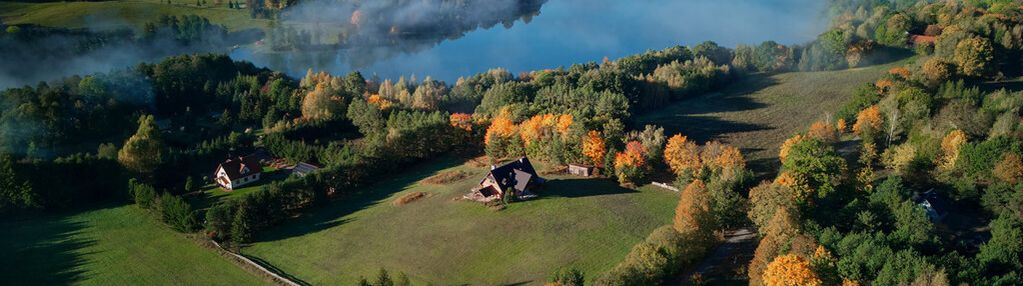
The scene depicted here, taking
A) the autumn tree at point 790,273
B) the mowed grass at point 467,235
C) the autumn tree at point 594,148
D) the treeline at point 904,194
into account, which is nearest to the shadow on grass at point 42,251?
the mowed grass at point 467,235

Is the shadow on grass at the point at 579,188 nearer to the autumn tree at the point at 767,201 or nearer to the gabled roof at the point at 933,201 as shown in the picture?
the autumn tree at the point at 767,201

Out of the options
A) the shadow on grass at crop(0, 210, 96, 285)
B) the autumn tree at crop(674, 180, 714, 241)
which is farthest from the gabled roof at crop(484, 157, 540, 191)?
the shadow on grass at crop(0, 210, 96, 285)

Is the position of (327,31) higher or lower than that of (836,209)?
higher

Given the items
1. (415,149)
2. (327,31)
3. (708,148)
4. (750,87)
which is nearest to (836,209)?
(708,148)

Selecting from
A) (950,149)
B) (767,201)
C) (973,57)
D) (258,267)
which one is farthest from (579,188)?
(973,57)

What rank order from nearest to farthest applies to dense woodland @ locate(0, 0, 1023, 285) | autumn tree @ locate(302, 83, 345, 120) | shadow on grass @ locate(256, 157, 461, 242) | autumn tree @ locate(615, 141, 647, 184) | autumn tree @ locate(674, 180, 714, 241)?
dense woodland @ locate(0, 0, 1023, 285), autumn tree @ locate(674, 180, 714, 241), shadow on grass @ locate(256, 157, 461, 242), autumn tree @ locate(615, 141, 647, 184), autumn tree @ locate(302, 83, 345, 120)

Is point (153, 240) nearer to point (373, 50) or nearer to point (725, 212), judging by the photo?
point (725, 212)

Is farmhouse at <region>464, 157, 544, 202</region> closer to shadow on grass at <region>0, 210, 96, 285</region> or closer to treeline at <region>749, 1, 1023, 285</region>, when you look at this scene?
treeline at <region>749, 1, 1023, 285</region>
